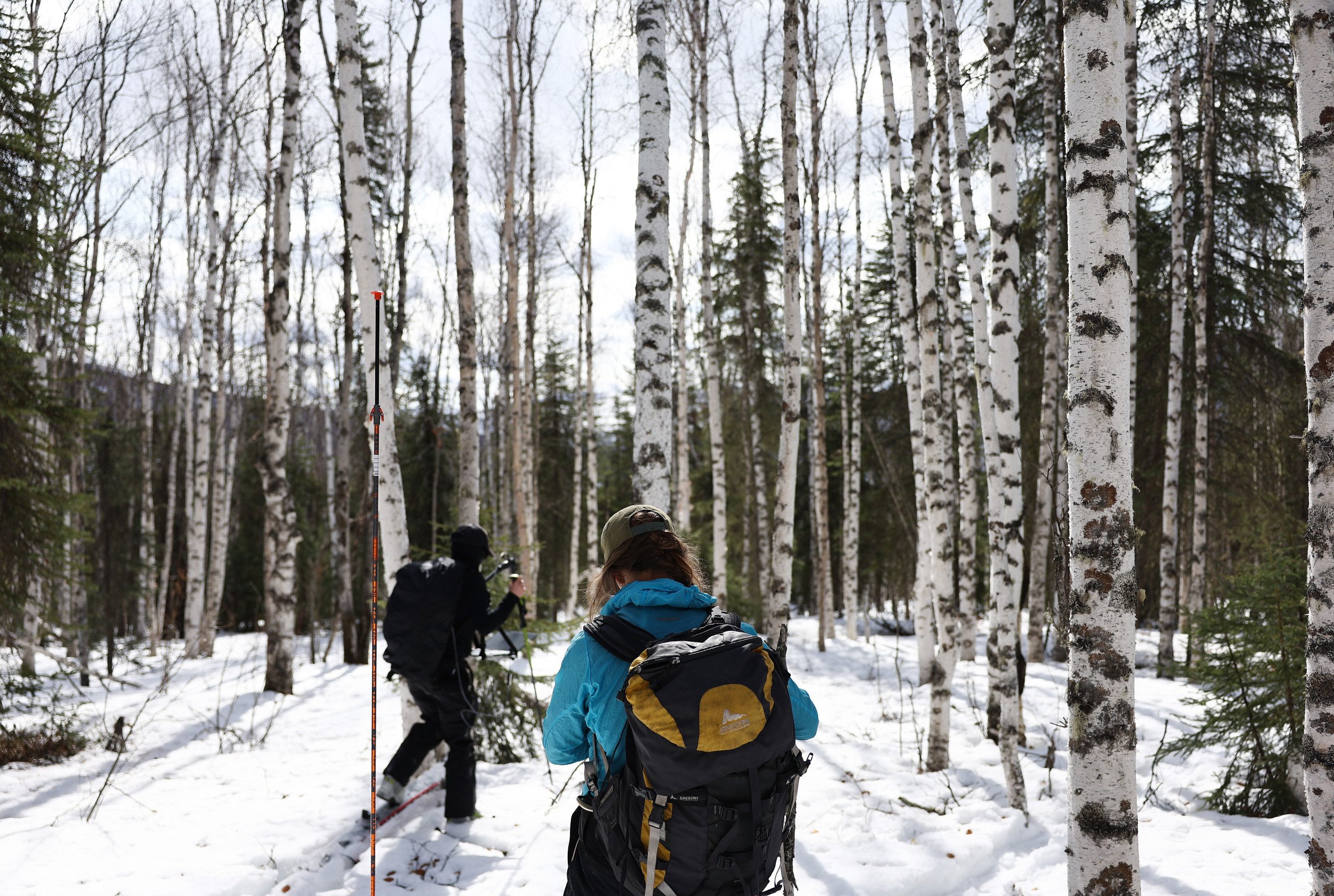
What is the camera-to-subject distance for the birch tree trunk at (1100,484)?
2715 millimetres

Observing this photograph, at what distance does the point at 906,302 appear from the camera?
8.87m

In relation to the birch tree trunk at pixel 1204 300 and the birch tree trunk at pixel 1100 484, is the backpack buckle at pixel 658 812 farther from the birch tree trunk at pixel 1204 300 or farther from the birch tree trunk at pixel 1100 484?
the birch tree trunk at pixel 1204 300

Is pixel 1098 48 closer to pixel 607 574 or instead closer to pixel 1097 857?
pixel 607 574

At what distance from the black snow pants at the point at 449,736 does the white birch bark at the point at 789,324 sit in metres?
2.91

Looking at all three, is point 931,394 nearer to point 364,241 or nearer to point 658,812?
point 364,241

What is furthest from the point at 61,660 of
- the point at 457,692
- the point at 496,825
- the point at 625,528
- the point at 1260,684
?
the point at 1260,684

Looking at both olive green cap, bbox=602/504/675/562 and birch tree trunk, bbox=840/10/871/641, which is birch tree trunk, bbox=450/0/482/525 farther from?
birch tree trunk, bbox=840/10/871/641

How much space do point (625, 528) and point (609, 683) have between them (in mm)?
533

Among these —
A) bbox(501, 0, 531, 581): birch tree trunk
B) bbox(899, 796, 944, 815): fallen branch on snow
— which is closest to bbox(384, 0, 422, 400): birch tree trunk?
bbox(501, 0, 531, 581): birch tree trunk

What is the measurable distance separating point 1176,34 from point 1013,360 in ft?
28.8

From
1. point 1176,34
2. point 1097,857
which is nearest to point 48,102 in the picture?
point 1097,857

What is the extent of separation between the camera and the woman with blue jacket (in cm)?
221

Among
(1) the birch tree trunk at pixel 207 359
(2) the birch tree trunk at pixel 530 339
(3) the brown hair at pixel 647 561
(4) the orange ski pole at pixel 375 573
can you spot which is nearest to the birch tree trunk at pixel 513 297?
(2) the birch tree trunk at pixel 530 339

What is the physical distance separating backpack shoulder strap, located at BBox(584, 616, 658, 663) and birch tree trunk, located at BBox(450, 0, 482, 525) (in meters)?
5.04
